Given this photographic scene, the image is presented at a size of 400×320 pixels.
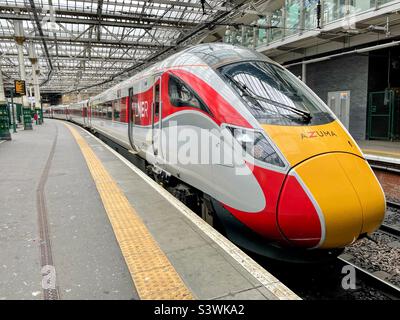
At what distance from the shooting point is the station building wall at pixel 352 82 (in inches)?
603

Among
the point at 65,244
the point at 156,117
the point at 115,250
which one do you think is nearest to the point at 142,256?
the point at 115,250

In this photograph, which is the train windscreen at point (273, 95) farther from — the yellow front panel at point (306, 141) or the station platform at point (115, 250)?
the station platform at point (115, 250)

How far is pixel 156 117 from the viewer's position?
5996mm

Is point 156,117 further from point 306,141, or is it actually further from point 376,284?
point 376,284

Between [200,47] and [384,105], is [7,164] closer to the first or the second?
[200,47]

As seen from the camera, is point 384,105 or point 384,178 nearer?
point 384,178

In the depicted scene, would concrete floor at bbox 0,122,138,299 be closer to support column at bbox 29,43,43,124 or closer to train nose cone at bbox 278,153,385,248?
train nose cone at bbox 278,153,385,248

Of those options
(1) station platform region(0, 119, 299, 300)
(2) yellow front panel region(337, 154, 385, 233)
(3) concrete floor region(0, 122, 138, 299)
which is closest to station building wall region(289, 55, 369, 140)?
(1) station platform region(0, 119, 299, 300)

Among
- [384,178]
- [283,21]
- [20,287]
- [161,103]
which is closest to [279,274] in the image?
[20,287]

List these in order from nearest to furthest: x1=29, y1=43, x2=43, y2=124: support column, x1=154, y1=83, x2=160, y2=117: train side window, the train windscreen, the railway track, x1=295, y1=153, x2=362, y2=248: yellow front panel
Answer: x1=295, y1=153, x2=362, y2=248: yellow front panel
the railway track
the train windscreen
x1=154, y1=83, x2=160, y2=117: train side window
x1=29, y1=43, x2=43, y2=124: support column

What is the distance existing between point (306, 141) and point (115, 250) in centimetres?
218

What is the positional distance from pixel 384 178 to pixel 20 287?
924cm

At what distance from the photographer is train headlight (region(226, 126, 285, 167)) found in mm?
3225

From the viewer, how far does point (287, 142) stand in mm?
3309
